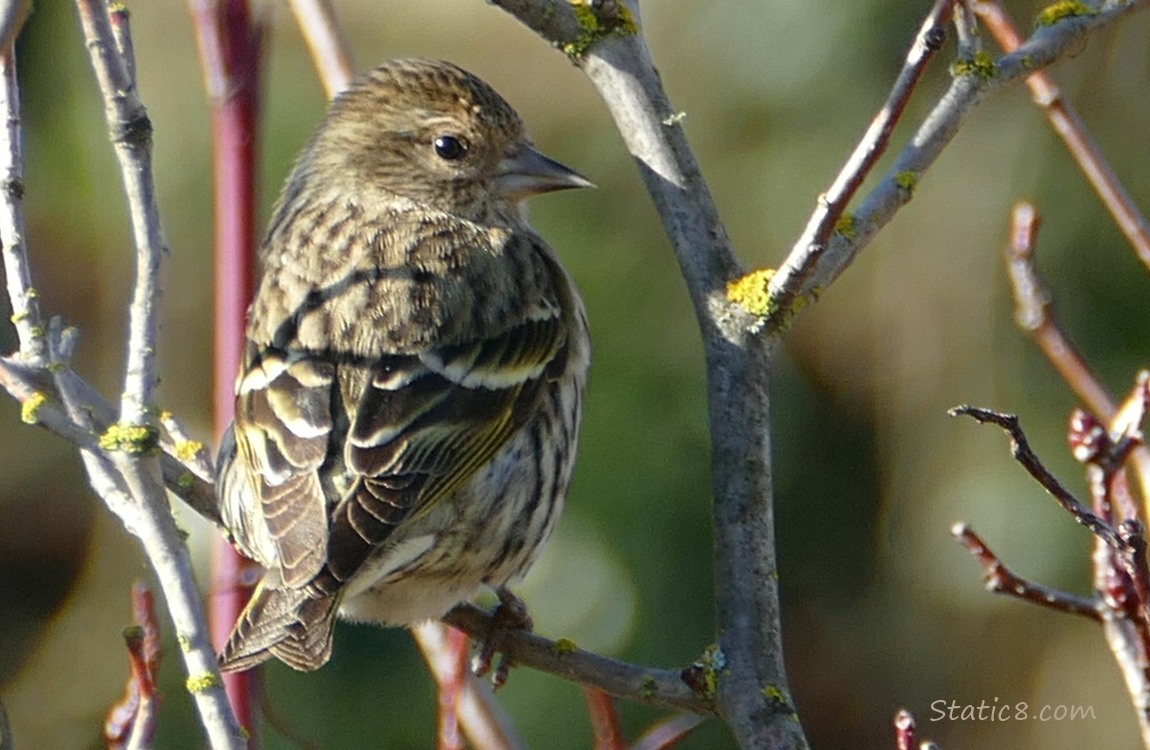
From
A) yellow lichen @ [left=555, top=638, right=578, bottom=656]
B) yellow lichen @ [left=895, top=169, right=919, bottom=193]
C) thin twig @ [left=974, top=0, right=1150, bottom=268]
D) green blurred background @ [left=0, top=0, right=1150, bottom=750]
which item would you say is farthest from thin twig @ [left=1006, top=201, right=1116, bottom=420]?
green blurred background @ [left=0, top=0, right=1150, bottom=750]

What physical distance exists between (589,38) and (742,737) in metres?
1.29

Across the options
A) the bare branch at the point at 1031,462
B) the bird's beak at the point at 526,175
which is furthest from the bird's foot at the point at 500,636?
the bare branch at the point at 1031,462

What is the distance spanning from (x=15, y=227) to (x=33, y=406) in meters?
0.31

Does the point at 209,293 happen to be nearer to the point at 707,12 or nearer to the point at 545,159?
the point at 707,12

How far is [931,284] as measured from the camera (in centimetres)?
653

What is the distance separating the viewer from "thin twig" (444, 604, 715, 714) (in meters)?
2.97

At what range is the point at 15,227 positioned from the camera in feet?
9.12

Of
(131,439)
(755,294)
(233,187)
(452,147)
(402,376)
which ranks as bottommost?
(131,439)

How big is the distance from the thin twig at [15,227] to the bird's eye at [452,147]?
5.05 ft

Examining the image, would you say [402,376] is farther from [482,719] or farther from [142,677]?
[142,677]

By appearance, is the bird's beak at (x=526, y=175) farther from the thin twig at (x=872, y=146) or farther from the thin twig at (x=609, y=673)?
the thin twig at (x=872, y=146)

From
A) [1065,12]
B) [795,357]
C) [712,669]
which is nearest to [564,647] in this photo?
[712,669]

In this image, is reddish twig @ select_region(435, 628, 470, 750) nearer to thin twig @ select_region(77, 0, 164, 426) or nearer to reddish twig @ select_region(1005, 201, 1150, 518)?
thin twig @ select_region(77, 0, 164, 426)

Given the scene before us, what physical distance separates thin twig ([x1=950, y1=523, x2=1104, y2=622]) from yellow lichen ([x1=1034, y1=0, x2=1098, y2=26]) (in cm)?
104
